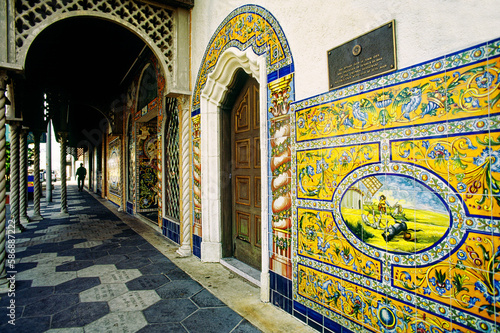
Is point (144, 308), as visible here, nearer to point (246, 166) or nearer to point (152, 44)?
point (246, 166)

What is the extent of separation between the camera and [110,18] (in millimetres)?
3697

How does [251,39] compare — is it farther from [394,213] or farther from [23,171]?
[23,171]

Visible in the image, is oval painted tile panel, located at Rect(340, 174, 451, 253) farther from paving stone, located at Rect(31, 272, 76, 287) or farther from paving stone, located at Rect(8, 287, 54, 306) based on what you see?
paving stone, located at Rect(31, 272, 76, 287)

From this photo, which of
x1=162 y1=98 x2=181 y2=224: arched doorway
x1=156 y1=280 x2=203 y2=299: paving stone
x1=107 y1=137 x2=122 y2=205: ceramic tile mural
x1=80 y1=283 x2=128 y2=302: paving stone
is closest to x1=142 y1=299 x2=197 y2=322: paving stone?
x1=156 y1=280 x2=203 y2=299: paving stone

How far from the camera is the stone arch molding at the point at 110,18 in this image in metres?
3.19

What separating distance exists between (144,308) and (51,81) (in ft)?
23.2

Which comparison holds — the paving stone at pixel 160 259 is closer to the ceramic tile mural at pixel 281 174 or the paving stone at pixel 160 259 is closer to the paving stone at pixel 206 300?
the paving stone at pixel 206 300

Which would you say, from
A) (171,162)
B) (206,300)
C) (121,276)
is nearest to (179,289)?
(206,300)

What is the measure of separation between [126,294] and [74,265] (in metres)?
1.46

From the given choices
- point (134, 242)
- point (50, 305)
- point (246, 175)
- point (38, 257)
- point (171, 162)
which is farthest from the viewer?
point (171, 162)

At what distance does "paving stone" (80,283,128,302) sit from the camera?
2784 mm

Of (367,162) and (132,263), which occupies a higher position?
(367,162)

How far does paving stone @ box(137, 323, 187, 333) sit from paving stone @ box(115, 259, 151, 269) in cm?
163

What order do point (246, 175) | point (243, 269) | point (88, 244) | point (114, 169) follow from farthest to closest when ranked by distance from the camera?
point (114, 169) → point (88, 244) → point (246, 175) → point (243, 269)
